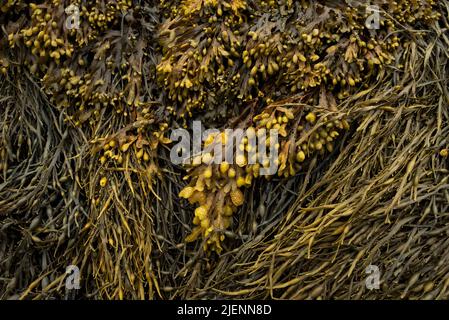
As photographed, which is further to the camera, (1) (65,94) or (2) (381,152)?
(1) (65,94)

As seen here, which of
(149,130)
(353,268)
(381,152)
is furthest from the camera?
(149,130)

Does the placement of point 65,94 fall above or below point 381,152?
above

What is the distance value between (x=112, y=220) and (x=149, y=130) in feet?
1.08

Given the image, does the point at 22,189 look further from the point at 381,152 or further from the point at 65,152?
the point at 381,152

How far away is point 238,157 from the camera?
181 cm

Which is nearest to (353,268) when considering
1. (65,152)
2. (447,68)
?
(447,68)

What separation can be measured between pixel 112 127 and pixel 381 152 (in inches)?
36.1

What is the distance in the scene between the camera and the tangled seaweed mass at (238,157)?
1.76m

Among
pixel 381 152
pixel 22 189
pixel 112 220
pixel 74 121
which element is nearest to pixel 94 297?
pixel 112 220

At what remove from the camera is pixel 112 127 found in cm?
201

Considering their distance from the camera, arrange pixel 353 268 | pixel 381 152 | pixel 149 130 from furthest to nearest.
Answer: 1. pixel 149 130
2. pixel 381 152
3. pixel 353 268

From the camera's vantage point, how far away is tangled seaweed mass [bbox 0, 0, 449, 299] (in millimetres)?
1763
